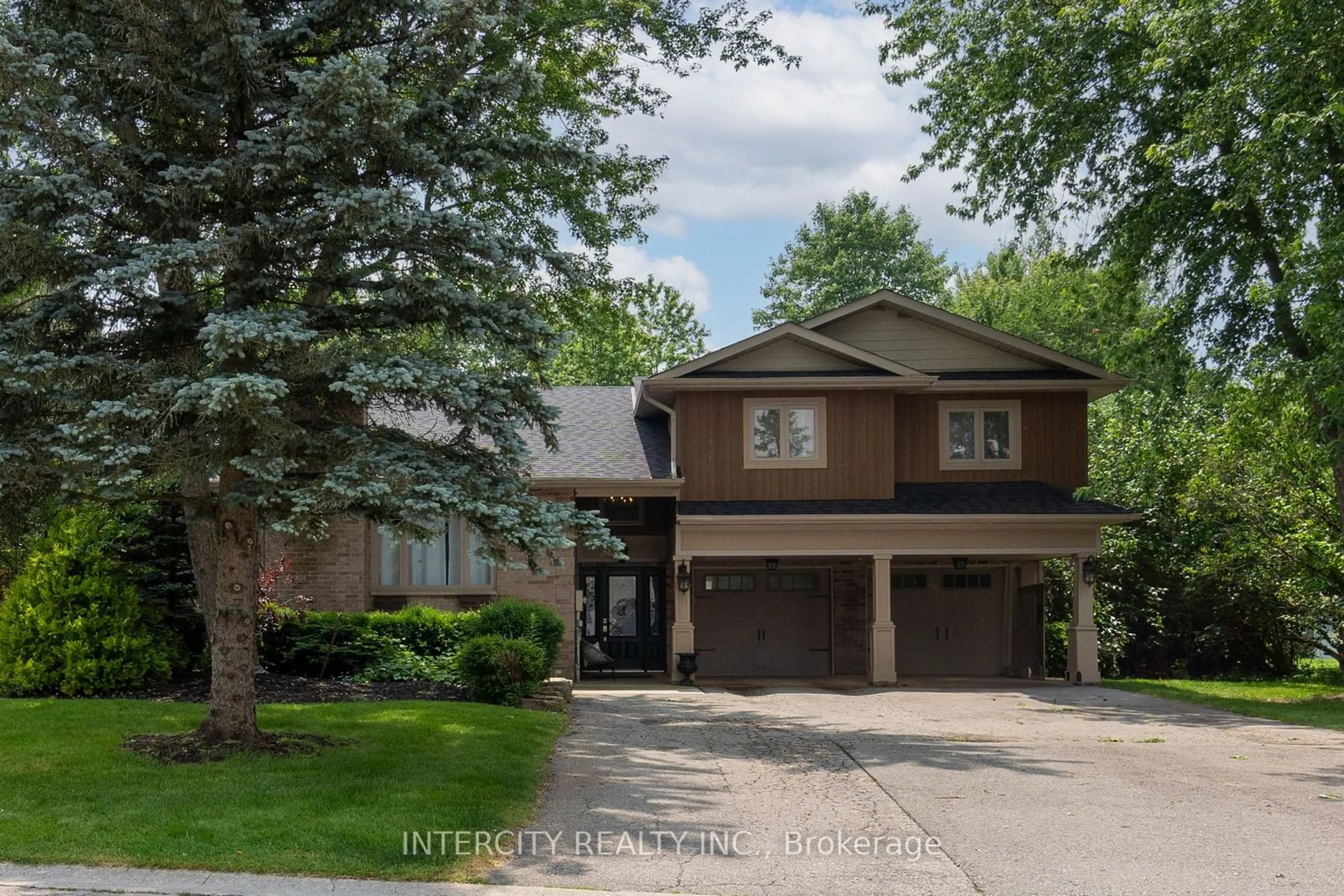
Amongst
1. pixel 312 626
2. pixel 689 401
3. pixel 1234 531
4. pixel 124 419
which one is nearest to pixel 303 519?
pixel 124 419

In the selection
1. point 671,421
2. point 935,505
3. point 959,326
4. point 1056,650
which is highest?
point 959,326

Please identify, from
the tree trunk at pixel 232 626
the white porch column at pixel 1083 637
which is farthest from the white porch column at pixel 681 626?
the tree trunk at pixel 232 626

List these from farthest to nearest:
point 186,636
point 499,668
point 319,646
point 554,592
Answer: point 554,592 → point 319,646 → point 186,636 → point 499,668

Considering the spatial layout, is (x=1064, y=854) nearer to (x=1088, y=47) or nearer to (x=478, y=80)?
(x=478, y=80)

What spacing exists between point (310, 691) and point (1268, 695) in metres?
15.5

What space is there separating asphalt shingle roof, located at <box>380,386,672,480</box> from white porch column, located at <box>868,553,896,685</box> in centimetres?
412

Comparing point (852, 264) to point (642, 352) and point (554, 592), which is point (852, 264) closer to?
point (642, 352)

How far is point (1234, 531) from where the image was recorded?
2392 cm

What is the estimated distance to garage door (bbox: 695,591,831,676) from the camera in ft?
80.4

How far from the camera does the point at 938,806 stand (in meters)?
9.82

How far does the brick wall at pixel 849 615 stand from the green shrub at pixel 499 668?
34.1 ft

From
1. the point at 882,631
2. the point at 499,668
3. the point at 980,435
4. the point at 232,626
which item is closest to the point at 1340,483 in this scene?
the point at 980,435

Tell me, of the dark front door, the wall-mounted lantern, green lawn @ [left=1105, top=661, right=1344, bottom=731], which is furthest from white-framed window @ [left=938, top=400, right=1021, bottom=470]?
the dark front door

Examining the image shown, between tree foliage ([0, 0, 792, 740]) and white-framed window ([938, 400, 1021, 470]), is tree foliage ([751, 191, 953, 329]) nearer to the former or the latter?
white-framed window ([938, 400, 1021, 470])
